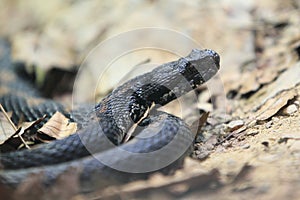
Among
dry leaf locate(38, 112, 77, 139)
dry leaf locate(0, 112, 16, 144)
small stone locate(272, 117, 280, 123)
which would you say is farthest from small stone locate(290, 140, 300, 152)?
dry leaf locate(0, 112, 16, 144)

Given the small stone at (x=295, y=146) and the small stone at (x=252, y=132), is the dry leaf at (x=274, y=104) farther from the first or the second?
the small stone at (x=295, y=146)

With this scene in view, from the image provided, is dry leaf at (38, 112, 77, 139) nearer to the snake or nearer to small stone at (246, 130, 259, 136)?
the snake

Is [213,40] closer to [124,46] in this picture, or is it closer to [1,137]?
[124,46]

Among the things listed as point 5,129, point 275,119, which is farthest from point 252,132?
point 5,129

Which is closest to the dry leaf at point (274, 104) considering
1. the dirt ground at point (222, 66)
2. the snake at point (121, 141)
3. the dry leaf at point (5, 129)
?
the dirt ground at point (222, 66)

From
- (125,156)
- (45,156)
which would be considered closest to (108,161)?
(125,156)
